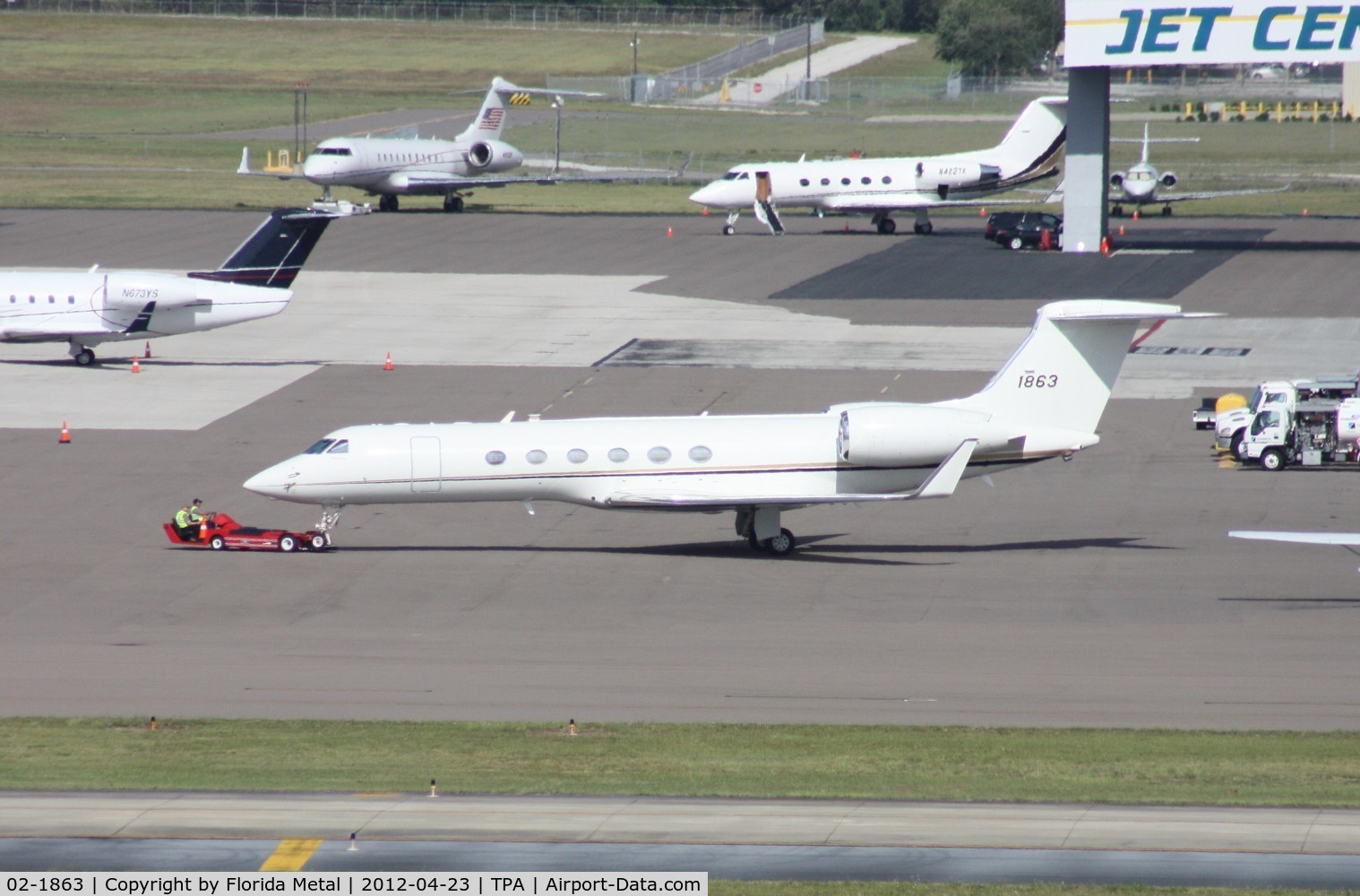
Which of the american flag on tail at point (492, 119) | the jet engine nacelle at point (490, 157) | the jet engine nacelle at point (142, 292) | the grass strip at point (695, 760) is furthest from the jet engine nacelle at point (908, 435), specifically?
the american flag on tail at point (492, 119)

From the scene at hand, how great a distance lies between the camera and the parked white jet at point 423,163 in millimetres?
87875

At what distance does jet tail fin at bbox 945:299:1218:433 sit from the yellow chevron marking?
1795cm

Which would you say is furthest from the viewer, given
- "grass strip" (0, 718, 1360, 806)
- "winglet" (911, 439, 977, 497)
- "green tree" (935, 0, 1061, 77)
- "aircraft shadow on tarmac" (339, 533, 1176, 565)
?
"green tree" (935, 0, 1061, 77)

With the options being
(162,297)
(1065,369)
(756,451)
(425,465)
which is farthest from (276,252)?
(1065,369)

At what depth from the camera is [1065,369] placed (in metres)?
31.9

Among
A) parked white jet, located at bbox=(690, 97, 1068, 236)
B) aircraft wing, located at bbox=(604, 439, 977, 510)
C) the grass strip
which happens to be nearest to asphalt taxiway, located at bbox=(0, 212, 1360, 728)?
the grass strip

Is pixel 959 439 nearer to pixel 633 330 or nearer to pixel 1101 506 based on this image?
pixel 1101 506

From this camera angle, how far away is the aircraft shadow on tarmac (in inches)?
1264

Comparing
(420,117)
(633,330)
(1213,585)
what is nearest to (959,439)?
(1213,585)

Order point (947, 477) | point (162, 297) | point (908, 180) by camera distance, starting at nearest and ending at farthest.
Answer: point (947, 477) < point (162, 297) < point (908, 180)

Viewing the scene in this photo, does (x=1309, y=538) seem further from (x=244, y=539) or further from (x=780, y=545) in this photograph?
(x=244, y=539)

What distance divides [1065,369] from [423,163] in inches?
2492
